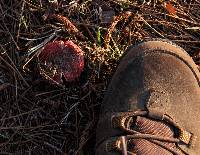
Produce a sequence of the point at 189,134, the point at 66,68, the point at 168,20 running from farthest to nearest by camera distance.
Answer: the point at 168,20 → the point at 66,68 → the point at 189,134

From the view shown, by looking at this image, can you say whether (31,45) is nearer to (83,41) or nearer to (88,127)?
(83,41)

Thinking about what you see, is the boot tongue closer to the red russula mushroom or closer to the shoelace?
the shoelace

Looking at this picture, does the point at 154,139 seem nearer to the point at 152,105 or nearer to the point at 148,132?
the point at 148,132

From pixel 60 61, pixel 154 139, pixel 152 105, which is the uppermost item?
pixel 60 61

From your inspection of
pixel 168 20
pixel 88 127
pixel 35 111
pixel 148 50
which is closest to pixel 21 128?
pixel 35 111

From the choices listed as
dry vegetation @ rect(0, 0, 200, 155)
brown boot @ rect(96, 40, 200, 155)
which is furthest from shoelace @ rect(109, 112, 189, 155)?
dry vegetation @ rect(0, 0, 200, 155)

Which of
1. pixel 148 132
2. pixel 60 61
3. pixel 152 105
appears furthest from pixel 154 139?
pixel 60 61
